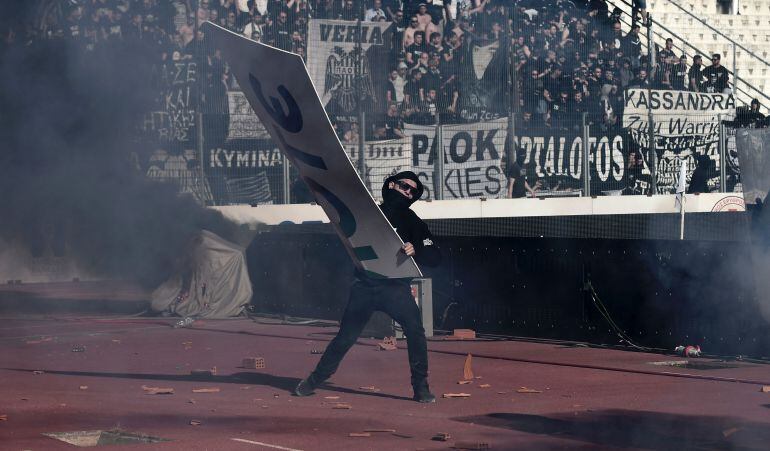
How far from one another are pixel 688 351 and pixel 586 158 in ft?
32.9

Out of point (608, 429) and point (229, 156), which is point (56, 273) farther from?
point (608, 429)

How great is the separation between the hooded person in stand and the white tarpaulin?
22.5ft

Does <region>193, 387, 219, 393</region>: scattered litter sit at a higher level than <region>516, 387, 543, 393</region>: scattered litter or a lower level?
lower

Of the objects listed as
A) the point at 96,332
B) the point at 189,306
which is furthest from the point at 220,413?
the point at 189,306

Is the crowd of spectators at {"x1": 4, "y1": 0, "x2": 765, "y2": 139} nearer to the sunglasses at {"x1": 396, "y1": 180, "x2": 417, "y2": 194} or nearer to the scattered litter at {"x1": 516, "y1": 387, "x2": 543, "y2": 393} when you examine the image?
the sunglasses at {"x1": 396, "y1": 180, "x2": 417, "y2": 194}

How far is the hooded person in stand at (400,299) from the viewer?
9516 mm

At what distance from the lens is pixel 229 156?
63.4ft

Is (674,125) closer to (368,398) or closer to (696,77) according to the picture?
(696,77)

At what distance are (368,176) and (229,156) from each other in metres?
2.12

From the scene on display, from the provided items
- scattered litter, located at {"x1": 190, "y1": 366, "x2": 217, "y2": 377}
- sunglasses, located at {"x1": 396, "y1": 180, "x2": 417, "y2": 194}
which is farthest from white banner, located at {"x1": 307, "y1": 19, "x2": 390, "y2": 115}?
sunglasses, located at {"x1": 396, "y1": 180, "x2": 417, "y2": 194}

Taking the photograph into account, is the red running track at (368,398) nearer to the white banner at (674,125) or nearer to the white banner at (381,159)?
the white banner at (381,159)

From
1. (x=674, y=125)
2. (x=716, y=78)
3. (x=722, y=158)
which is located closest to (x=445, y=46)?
(x=674, y=125)

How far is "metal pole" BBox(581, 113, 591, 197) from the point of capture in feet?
72.1

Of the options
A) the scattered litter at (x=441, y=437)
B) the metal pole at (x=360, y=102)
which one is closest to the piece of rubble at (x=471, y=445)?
the scattered litter at (x=441, y=437)
